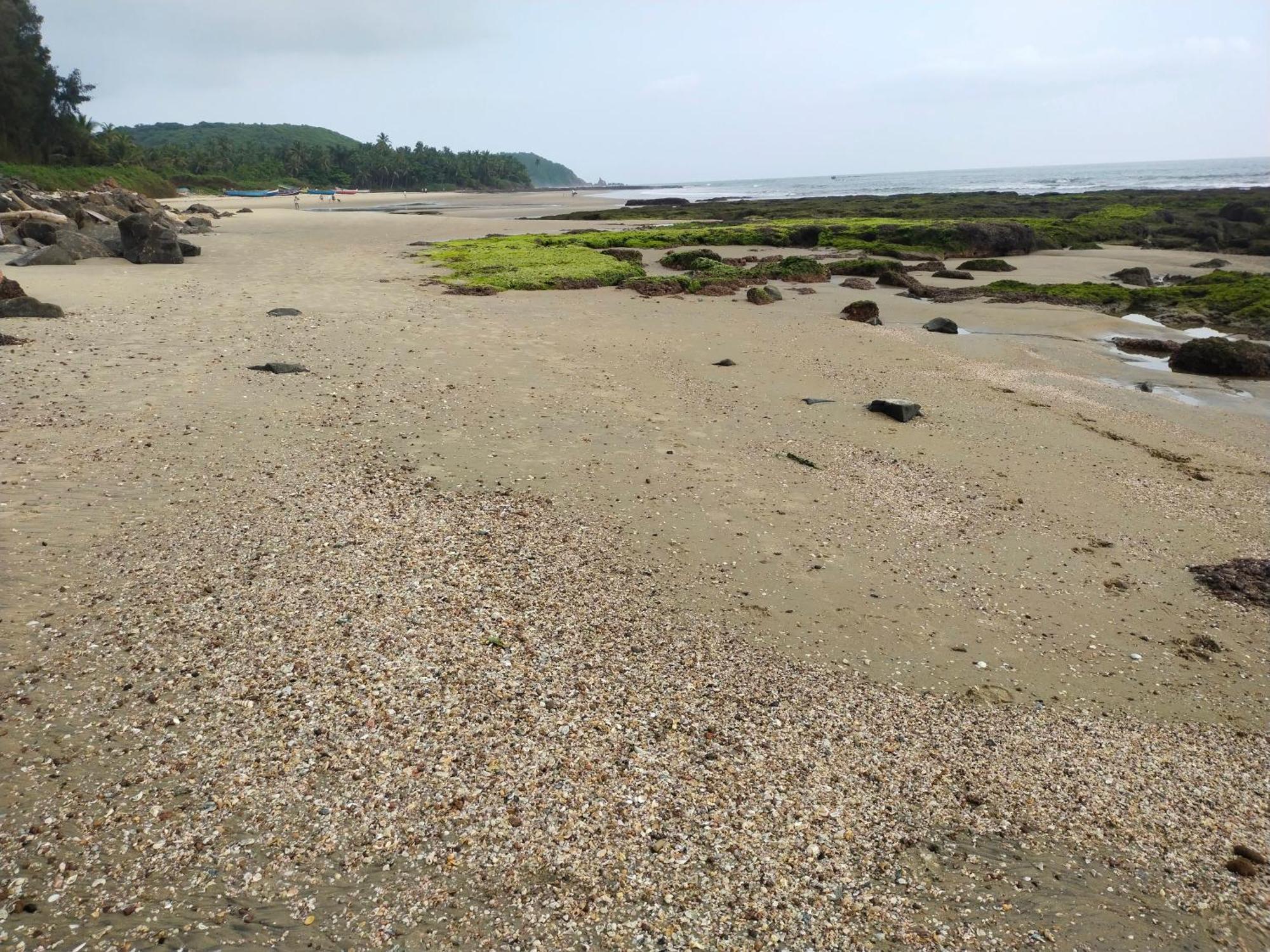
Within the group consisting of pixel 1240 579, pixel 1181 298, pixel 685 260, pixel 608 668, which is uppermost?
pixel 685 260

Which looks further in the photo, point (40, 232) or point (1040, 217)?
point (1040, 217)

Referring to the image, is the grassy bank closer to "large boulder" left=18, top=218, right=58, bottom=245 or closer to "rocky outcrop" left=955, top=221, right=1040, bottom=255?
"large boulder" left=18, top=218, right=58, bottom=245

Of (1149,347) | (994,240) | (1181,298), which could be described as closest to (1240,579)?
(1149,347)

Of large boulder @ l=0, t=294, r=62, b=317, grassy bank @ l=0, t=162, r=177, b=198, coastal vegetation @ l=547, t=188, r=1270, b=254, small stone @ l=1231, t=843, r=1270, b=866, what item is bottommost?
small stone @ l=1231, t=843, r=1270, b=866

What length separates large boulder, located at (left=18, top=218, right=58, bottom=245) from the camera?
24391mm

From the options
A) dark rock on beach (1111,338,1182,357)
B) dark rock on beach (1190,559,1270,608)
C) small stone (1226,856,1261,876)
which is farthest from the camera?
dark rock on beach (1111,338,1182,357)

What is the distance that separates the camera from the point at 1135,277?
2725 cm

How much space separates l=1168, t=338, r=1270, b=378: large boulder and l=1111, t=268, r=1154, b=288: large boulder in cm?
1343

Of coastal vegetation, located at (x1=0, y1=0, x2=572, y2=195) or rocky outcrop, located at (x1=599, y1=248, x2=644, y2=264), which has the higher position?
coastal vegetation, located at (x1=0, y1=0, x2=572, y2=195)

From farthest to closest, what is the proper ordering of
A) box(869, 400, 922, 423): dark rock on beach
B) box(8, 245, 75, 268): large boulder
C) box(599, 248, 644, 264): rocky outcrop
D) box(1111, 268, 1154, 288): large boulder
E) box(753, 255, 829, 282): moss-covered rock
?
box(599, 248, 644, 264): rocky outcrop
box(1111, 268, 1154, 288): large boulder
box(753, 255, 829, 282): moss-covered rock
box(8, 245, 75, 268): large boulder
box(869, 400, 922, 423): dark rock on beach

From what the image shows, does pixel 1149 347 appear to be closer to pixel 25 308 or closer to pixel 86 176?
pixel 25 308

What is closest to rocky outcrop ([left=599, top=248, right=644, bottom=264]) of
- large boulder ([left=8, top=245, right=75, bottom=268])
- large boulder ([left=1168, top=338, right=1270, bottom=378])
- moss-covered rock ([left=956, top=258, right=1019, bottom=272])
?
moss-covered rock ([left=956, top=258, right=1019, bottom=272])

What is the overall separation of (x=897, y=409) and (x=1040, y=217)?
48291mm

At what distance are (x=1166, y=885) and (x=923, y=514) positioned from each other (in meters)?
4.71
